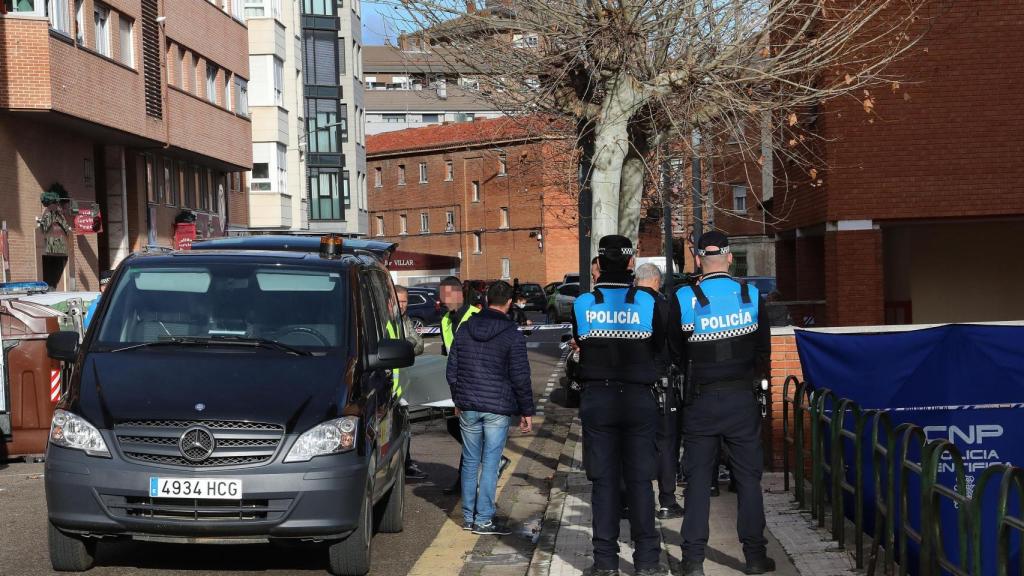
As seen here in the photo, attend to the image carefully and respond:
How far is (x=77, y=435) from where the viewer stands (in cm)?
756

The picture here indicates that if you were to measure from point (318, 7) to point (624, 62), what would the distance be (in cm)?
5712

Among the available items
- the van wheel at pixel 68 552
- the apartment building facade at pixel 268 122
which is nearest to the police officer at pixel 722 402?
the van wheel at pixel 68 552

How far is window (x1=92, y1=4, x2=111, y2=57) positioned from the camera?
1150 inches

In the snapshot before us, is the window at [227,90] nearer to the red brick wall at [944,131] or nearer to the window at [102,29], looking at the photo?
the window at [102,29]

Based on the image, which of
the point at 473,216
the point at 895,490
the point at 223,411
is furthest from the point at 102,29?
the point at 473,216

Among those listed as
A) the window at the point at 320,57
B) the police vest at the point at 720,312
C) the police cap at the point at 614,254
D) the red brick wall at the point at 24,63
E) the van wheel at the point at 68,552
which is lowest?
the van wheel at the point at 68,552

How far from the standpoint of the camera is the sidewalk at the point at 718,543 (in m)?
7.85

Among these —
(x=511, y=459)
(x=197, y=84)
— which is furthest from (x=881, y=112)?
(x=197, y=84)

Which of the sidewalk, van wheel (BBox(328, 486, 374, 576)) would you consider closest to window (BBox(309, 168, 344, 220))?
the sidewalk

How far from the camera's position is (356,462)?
771cm

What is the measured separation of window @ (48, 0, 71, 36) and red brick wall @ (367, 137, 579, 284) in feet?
147

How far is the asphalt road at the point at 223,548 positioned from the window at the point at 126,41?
19.6 m

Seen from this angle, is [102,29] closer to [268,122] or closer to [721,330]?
[268,122]

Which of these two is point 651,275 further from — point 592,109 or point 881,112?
point 881,112
